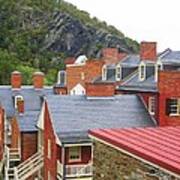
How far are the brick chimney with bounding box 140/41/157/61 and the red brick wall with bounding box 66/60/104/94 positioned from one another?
1113cm

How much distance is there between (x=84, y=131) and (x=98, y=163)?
14.3 m

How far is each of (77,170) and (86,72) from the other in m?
22.2

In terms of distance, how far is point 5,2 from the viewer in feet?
403

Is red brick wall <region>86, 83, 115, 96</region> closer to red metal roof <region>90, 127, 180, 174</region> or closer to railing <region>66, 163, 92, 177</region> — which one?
railing <region>66, 163, 92, 177</region>

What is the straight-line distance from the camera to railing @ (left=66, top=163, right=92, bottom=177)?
2769 cm

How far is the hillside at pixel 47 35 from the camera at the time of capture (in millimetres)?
111062

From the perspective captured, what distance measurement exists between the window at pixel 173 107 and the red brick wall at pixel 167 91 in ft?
0.67

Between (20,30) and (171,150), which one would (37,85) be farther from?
(20,30)

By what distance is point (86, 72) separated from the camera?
49.2 m

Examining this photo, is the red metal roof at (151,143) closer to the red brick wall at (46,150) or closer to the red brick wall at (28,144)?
the red brick wall at (46,150)

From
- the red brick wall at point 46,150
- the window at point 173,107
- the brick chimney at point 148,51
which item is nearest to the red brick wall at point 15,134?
the red brick wall at point 46,150


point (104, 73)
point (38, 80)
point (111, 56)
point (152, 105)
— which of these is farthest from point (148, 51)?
point (38, 80)

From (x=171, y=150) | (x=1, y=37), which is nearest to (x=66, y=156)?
(x=171, y=150)

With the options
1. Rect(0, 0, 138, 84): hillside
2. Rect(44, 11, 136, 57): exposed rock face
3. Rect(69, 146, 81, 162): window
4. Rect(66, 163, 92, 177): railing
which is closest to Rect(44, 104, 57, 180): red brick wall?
Rect(69, 146, 81, 162): window
